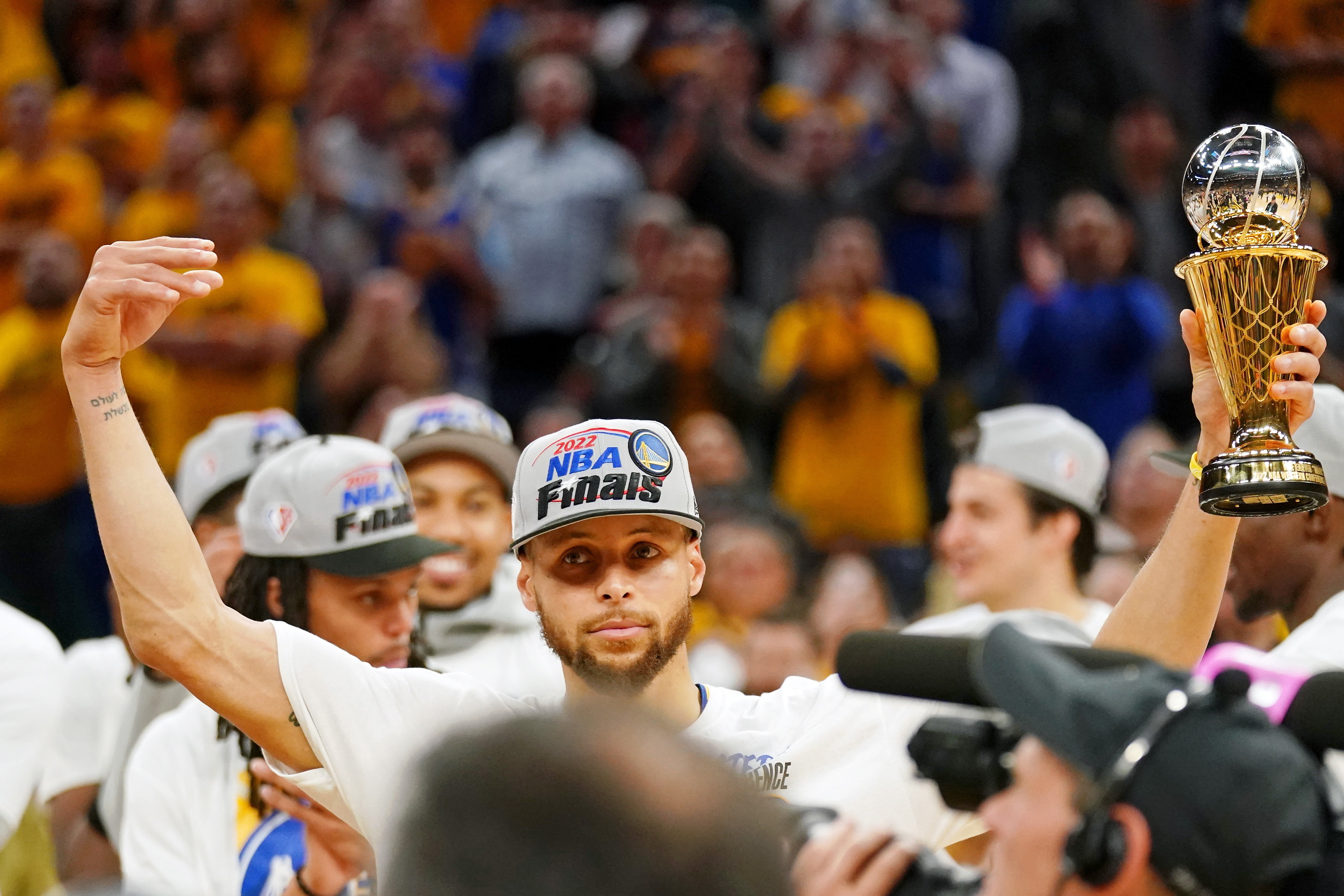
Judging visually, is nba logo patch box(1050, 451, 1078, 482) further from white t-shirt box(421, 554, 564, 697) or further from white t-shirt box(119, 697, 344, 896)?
white t-shirt box(119, 697, 344, 896)

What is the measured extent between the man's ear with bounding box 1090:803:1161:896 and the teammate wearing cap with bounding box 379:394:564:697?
3.11 meters

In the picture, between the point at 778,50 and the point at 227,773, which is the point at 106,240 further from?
the point at 227,773

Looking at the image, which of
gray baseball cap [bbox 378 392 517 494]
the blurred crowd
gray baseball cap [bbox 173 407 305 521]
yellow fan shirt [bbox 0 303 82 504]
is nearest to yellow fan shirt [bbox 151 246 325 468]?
the blurred crowd

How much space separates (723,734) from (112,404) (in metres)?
1.28

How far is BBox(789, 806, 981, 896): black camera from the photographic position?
2.03 metres

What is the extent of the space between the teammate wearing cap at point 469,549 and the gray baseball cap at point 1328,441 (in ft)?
7.00

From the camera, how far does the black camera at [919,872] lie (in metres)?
2.03

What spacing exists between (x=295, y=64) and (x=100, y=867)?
756cm

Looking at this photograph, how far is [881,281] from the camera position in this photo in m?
9.48

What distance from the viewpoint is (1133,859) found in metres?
1.86

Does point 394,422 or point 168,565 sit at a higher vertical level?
point 394,422

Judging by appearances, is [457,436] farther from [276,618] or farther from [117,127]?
[117,127]

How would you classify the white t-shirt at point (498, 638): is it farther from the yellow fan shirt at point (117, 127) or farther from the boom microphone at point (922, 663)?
the yellow fan shirt at point (117, 127)

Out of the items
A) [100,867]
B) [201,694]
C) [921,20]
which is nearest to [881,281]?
[921,20]
